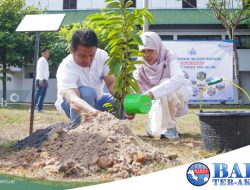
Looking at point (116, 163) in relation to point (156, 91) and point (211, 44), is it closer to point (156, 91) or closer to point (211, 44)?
point (156, 91)

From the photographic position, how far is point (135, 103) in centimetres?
284

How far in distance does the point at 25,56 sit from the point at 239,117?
1172 centimetres

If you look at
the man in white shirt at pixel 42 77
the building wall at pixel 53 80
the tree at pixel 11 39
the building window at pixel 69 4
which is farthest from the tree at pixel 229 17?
the building window at pixel 69 4

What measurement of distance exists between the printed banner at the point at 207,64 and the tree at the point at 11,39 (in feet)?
18.0

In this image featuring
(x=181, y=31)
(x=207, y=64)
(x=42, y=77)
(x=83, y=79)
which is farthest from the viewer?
(x=181, y=31)

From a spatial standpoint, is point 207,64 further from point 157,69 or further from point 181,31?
point 157,69

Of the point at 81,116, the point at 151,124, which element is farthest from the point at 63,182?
the point at 151,124

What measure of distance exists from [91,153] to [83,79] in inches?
38.6

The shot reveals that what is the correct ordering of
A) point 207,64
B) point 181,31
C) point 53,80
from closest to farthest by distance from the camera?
point 207,64
point 181,31
point 53,80

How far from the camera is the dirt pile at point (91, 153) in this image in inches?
92.2

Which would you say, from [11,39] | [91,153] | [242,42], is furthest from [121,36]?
[242,42]

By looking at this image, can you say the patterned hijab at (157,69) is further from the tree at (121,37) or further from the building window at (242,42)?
the building window at (242,42)

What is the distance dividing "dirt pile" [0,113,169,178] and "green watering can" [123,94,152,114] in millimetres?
143

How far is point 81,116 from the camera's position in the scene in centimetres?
297
